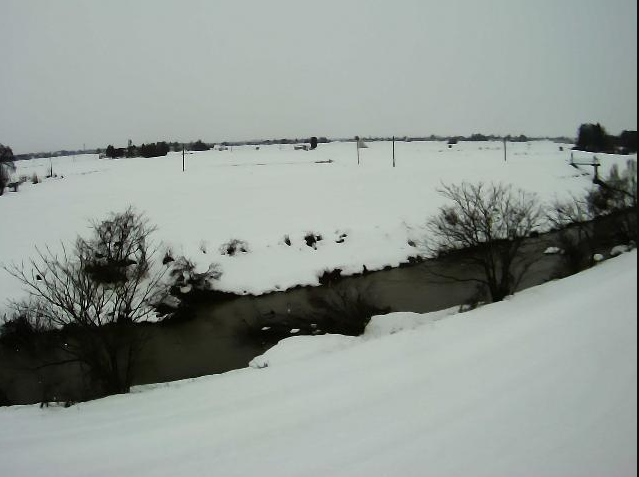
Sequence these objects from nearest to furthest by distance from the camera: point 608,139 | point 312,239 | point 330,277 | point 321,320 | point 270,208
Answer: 1. point 608,139
2. point 321,320
3. point 330,277
4. point 312,239
5. point 270,208

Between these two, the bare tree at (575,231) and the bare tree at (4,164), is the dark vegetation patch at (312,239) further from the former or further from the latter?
the bare tree at (4,164)

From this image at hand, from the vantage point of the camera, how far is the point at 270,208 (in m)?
29.1

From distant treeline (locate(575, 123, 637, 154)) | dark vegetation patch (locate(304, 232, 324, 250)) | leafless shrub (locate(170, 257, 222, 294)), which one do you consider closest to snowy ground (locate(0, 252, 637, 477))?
distant treeline (locate(575, 123, 637, 154))

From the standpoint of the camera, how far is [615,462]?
5.12ft

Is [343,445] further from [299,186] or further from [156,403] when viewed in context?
[299,186]

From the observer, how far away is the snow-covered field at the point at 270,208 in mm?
21125

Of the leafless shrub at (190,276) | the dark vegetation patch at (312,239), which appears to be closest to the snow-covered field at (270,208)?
the dark vegetation patch at (312,239)

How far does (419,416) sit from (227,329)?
13582 mm

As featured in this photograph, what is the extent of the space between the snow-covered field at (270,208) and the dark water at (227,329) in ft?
5.81

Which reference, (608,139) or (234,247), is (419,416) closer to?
(608,139)

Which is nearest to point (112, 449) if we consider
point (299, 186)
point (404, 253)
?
point (404, 253)

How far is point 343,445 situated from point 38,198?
108 feet

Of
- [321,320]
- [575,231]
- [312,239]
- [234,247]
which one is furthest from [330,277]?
[575,231]

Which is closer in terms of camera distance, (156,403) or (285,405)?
(285,405)
